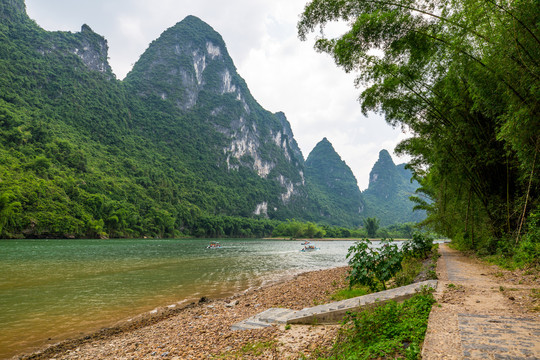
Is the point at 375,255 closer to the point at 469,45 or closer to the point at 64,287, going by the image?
the point at 469,45

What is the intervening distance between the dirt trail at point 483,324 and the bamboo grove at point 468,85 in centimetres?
337

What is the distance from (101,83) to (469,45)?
525 feet

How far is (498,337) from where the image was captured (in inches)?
116

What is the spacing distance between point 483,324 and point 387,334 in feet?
3.76

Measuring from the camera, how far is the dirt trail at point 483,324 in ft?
8.63

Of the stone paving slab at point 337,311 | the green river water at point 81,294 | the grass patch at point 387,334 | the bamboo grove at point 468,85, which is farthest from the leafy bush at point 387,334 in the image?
the green river water at point 81,294

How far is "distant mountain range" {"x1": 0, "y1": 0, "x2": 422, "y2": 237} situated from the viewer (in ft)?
198

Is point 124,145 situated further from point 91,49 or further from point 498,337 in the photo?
point 498,337

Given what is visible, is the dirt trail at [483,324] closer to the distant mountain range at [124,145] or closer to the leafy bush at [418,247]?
the leafy bush at [418,247]

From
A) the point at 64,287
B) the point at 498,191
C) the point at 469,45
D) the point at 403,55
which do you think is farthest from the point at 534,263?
the point at 64,287

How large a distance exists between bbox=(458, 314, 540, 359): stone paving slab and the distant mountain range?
5846 cm

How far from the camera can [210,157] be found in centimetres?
15750

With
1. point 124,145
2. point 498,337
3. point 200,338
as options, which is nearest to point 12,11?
point 124,145

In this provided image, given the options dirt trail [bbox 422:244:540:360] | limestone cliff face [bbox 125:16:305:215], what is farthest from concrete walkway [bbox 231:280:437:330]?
limestone cliff face [bbox 125:16:305:215]
